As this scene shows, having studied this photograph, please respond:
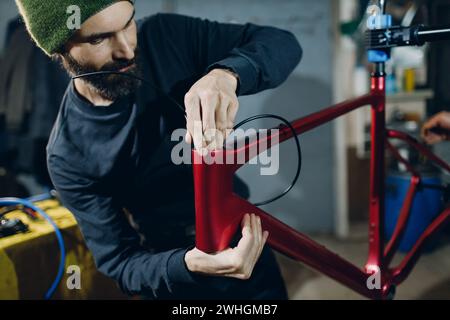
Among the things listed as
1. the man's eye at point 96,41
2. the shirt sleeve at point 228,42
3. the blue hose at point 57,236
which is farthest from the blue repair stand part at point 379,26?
the blue hose at point 57,236

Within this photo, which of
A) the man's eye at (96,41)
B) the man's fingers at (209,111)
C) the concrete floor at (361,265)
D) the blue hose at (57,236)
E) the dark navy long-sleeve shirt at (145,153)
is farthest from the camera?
the concrete floor at (361,265)

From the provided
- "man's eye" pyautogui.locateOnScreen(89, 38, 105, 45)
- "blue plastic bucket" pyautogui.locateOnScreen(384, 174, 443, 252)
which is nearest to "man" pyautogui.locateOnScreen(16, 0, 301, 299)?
"man's eye" pyautogui.locateOnScreen(89, 38, 105, 45)

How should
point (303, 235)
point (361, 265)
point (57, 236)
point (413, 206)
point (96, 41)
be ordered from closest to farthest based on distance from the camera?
point (96, 41) → point (303, 235) → point (57, 236) → point (361, 265) → point (413, 206)

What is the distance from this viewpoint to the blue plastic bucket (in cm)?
172

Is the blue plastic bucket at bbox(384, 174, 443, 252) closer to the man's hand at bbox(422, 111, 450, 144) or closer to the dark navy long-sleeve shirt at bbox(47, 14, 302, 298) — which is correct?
the man's hand at bbox(422, 111, 450, 144)

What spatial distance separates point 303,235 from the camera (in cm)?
76

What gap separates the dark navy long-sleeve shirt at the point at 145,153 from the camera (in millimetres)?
753

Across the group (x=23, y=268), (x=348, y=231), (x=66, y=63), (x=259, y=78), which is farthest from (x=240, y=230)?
(x=348, y=231)

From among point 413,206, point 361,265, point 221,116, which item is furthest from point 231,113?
point 413,206

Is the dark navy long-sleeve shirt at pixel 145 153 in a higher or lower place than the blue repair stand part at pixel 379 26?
lower

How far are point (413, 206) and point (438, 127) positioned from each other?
78cm

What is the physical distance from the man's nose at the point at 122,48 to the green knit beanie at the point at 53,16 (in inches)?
2.0

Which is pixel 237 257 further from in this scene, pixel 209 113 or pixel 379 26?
pixel 379 26

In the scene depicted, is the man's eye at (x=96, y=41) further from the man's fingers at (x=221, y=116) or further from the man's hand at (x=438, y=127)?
the man's hand at (x=438, y=127)
